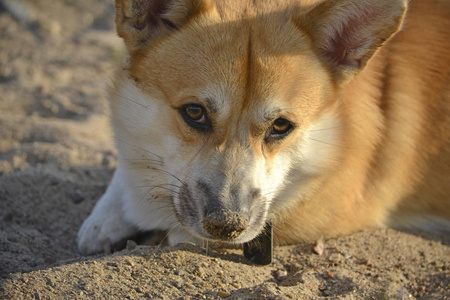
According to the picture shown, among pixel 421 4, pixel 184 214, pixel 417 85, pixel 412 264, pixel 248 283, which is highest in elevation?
pixel 421 4

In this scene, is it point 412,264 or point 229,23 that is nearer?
point 229,23

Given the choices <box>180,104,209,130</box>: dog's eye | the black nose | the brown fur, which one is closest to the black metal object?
the brown fur

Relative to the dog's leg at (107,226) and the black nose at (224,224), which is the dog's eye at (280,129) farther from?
A: the dog's leg at (107,226)

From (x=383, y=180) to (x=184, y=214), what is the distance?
1451 millimetres

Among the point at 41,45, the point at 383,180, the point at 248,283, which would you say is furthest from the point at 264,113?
the point at 41,45

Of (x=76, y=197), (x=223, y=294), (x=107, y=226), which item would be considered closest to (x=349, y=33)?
(x=223, y=294)

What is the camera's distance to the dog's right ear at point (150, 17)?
287 centimetres

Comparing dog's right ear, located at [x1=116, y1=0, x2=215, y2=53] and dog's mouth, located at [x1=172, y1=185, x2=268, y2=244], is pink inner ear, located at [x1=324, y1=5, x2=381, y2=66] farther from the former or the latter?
dog's mouth, located at [x1=172, y1=185, x2=268, y2=244]

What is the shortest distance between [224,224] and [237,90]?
69cm

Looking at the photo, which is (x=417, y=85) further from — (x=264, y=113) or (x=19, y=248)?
(x=19, y=248)

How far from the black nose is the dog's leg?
3.38ft

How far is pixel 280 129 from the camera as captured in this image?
2938 mm

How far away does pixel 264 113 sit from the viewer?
2.82m

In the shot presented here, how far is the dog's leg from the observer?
337cm
